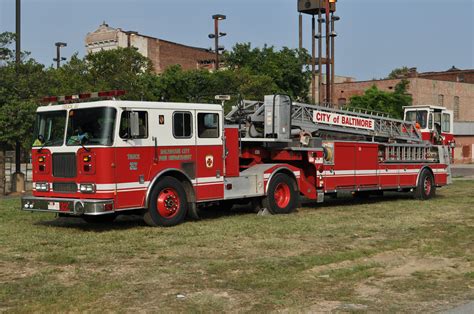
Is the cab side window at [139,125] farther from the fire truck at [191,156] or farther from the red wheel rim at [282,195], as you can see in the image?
the red wheel rim at [282,195]

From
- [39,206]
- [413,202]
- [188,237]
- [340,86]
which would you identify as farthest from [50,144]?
[340,86]

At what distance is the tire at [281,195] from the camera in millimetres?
13820

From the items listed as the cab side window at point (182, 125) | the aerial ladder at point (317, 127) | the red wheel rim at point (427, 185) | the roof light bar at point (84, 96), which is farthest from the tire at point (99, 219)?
the red wheel rim at point (427, 185)

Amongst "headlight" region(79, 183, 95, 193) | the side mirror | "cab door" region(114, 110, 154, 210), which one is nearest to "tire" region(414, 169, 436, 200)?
"cab door" region(114, 110, 154, 210)

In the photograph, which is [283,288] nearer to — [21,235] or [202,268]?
[202,268]

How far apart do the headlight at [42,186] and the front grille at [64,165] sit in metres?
0.32

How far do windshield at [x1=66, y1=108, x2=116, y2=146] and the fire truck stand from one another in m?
0.02

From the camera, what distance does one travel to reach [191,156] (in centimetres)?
1205

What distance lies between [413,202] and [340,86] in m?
47.0

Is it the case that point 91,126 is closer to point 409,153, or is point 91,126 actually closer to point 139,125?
point 139,125

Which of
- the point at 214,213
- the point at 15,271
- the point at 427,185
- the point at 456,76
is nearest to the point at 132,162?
the point at 15,271

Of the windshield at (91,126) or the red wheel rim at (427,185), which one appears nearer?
the windshield at (91,126)

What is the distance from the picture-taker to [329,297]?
6590 millimetres

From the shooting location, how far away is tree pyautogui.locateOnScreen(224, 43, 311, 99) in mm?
42812
